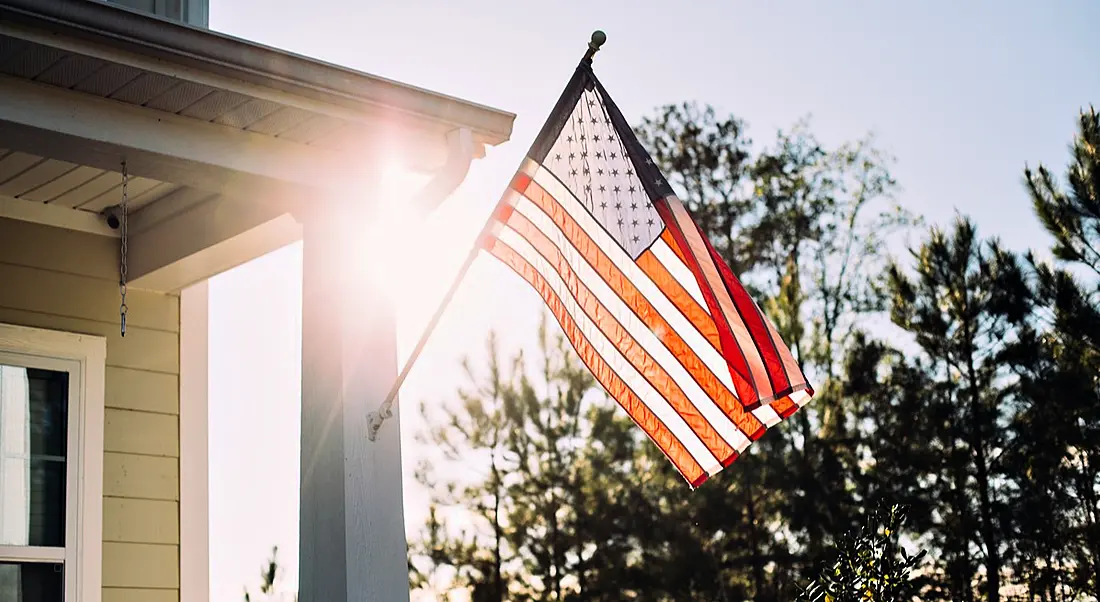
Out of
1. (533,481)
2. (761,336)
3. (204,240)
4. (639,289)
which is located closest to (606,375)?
(639,289)

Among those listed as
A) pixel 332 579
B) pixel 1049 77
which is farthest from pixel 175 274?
pixel 1049 77

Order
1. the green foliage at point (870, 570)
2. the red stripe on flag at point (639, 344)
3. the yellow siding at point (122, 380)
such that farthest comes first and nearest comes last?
1. the yellow siding at point (122, 380)
2. the green foliage at point (870, 570)
3. the red stripe on flag at point (639, 344)

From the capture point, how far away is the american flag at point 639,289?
3887 mm

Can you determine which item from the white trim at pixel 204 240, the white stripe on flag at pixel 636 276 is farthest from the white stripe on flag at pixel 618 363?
the white trim at pixel 204 240

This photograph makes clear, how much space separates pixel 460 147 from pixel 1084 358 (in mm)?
15129

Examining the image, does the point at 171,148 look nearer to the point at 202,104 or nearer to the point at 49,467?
the point at 202,104

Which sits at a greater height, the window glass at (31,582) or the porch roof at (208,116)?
the porch roof at (208,116)

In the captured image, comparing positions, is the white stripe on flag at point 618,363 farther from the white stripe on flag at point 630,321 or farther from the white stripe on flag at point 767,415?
the white stripe on flag at point 767,415

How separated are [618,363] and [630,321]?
0.21 metres

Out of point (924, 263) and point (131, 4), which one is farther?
point (924, 263)

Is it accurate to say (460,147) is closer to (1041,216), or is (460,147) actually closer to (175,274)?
(175,274)

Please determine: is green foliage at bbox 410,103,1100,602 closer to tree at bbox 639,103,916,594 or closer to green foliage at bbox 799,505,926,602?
tree at bbox 639,103,916,594

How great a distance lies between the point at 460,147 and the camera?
4.52 meters

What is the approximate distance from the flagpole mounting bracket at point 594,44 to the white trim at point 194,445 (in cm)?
245
